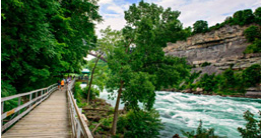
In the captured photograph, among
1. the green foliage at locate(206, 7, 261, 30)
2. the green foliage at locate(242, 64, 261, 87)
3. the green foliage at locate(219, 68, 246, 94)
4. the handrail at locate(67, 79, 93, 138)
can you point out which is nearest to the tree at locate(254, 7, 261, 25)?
the green foliage at locate(206, 7, 261, 30)

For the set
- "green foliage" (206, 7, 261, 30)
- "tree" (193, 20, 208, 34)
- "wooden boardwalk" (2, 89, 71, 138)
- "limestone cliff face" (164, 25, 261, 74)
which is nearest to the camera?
"wooden boardwalk" (2, 89, 71, 138)

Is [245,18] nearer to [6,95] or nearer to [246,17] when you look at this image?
[246,17]

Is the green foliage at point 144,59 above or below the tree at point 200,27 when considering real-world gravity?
below

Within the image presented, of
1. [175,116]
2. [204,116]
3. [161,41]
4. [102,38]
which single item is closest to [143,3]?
[161,41]

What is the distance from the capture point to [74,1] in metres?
9.94

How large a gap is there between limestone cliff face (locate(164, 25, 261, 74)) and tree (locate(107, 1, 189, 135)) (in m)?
42.4

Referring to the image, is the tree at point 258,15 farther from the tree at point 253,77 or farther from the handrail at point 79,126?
the handrail at point 79,126

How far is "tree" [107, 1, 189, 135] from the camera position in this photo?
930 centimetres

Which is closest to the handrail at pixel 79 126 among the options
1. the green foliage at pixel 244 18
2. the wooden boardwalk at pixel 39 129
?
the wooden boardwalk at pixel 39 129

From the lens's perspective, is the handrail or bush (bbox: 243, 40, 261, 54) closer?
the handrail

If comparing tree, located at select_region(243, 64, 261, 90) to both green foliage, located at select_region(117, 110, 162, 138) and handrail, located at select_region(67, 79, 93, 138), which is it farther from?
handrail, located at select_region(67, 79, 93, 138)

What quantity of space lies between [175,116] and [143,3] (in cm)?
1357

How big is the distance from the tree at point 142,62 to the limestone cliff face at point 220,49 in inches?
1671

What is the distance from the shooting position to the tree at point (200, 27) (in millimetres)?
63969
